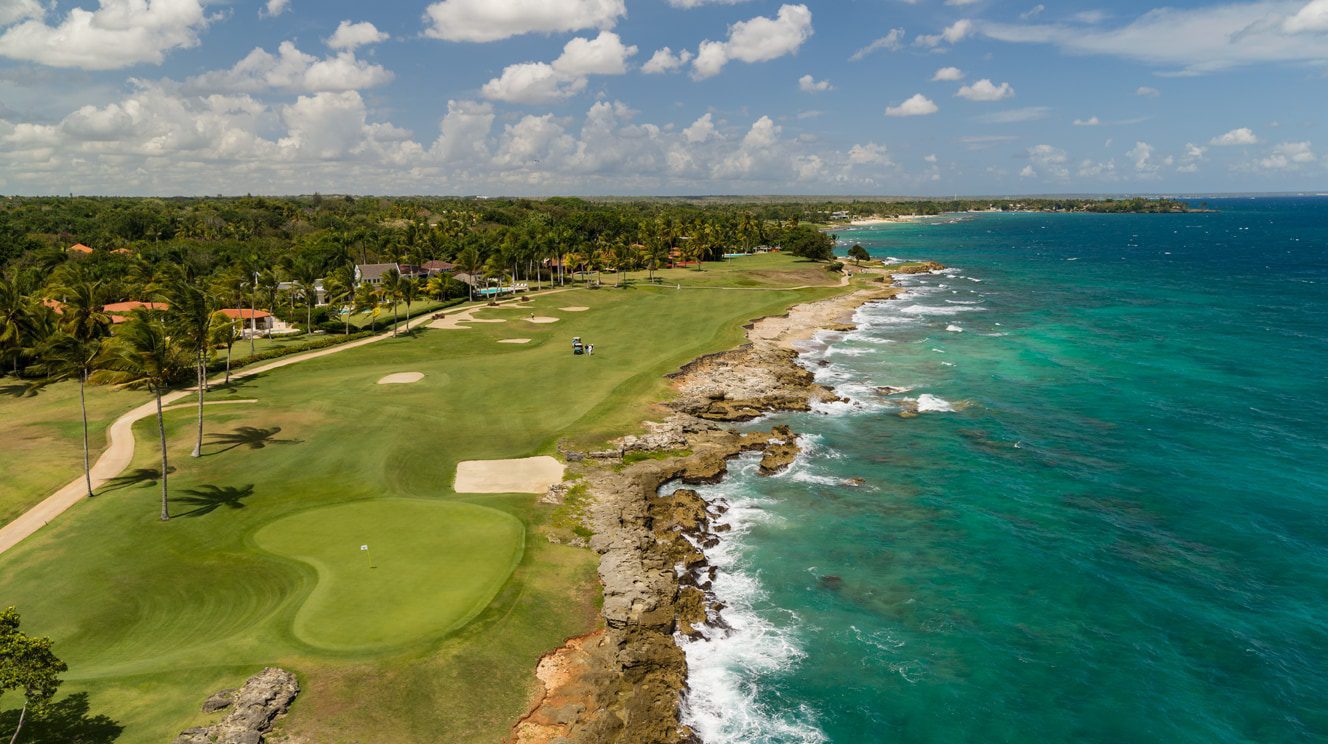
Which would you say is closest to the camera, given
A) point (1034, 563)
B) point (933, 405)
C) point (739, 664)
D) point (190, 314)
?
point (739, 664)

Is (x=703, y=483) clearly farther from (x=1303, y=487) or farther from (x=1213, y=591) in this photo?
(x=1303, y=487)

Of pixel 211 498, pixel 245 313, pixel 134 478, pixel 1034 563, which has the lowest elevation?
pixel 1034 563

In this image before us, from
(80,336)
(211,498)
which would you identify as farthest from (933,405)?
(80,336)

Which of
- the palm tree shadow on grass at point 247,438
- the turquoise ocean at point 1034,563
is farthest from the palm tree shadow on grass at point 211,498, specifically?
the turquoise ocean at point 1034,563

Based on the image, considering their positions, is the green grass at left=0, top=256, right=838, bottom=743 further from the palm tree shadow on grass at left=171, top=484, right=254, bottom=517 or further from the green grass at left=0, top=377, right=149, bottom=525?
the green grass at left=0, top=377, right=149, bottom=525

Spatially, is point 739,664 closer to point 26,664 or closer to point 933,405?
point 26,664

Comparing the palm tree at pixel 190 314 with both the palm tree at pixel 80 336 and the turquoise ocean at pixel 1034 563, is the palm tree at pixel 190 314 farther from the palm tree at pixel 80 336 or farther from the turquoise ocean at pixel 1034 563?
the turquoise ocean at pixel 1034 563
